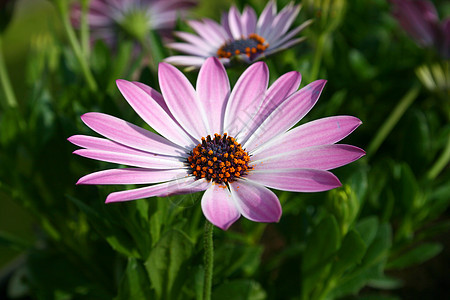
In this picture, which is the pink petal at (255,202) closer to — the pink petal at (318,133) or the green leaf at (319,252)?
the pink petal at (318,133)

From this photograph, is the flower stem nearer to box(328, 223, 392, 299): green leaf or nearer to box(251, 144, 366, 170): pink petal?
box(251, 144, 366, 170): pink petal

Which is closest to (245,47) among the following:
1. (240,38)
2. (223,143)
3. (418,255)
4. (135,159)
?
(240,38)

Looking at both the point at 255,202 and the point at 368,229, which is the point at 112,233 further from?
the point at 368,229

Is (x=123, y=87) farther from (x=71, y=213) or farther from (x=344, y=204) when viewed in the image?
(x=71, y=213)

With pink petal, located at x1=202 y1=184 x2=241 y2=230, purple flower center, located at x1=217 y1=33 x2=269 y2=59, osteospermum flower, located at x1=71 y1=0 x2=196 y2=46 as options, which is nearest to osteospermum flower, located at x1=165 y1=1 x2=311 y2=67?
purple flower center, located at x1=217 y1=33 x2=269 y2=59

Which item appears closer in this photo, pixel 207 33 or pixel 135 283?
pixel 135 283

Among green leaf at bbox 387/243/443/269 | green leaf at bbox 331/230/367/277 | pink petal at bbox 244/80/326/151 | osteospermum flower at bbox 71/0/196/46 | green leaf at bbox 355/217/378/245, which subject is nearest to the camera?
pink petal at bbox 244/80/326/151

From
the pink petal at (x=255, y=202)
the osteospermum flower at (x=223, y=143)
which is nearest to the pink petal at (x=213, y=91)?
the osteospermum flower at (x=223, y=143)
